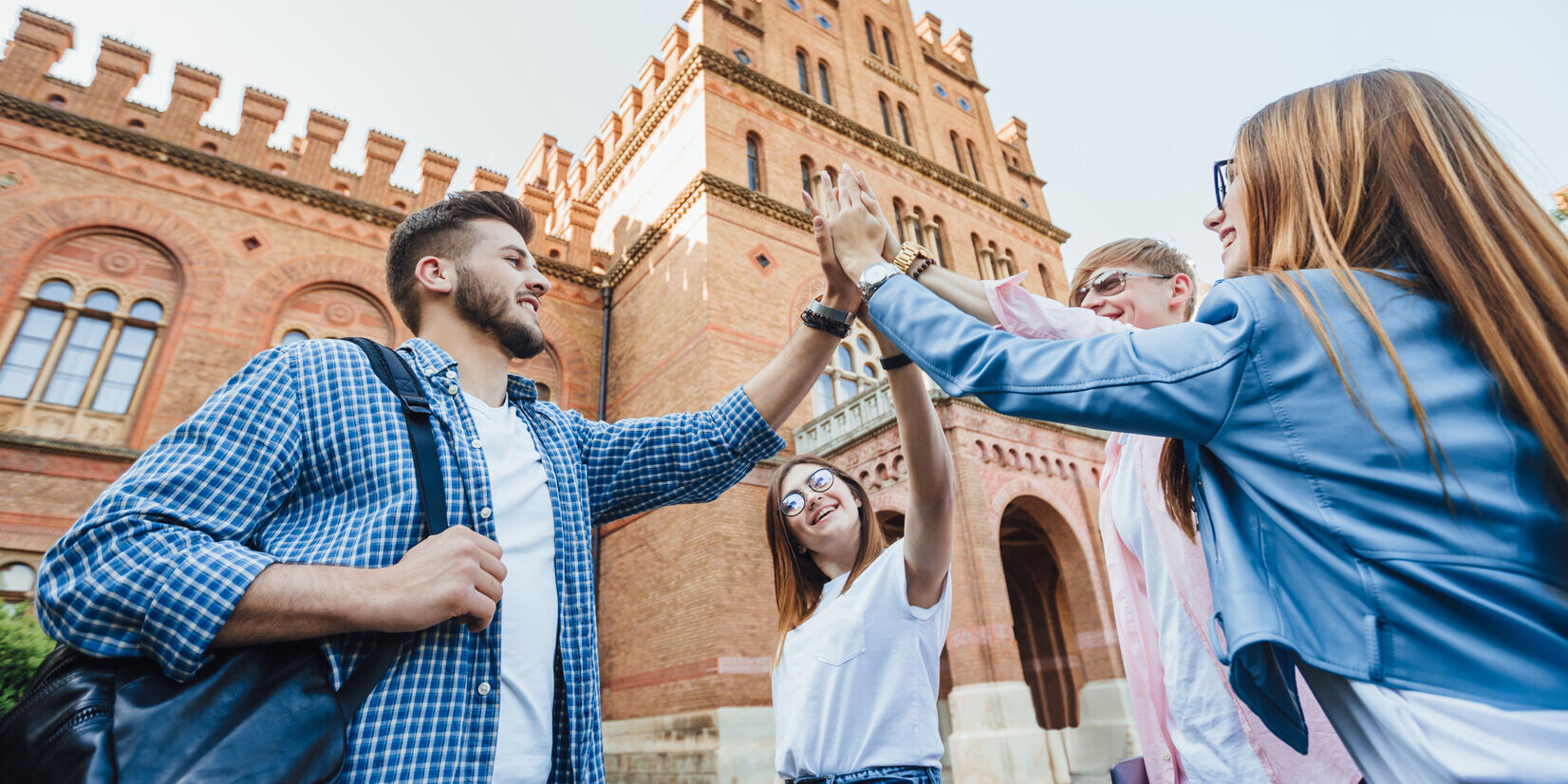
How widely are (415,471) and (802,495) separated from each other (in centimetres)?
143

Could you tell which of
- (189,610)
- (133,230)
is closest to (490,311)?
(189,610)

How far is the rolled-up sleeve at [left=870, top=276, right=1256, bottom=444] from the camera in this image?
1027 mm

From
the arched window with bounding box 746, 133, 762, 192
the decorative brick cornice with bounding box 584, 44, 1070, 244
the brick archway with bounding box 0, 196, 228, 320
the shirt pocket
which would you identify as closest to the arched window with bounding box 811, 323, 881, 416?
the arched window with bounding box 746, 133, 762, 192

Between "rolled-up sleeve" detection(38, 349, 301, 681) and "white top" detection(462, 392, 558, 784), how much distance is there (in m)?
0.40

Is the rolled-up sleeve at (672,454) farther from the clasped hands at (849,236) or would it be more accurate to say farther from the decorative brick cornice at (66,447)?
the decorative brick cornice at (66,447)

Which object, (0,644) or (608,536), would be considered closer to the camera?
(0,644)

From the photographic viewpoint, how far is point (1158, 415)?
1.05 meters

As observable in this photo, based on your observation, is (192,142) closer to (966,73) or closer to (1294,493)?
(1294,493)

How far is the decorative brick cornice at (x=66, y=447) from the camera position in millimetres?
8438

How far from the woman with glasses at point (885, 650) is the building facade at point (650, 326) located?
257 inches

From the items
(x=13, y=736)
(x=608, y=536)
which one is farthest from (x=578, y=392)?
(x=13, y=736)

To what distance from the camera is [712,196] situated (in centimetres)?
1185

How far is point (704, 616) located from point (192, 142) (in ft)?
35.4

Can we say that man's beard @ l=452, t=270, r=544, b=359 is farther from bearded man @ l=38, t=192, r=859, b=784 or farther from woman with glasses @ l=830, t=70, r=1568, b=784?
woman with glasses @ l=830, t=70, r=1568, b=784
